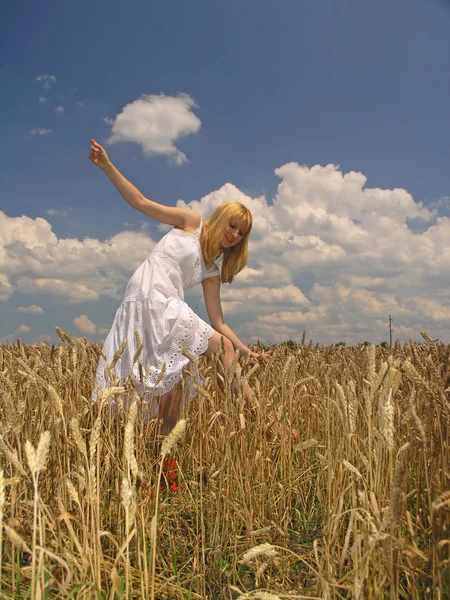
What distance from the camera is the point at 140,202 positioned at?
11.0 ft

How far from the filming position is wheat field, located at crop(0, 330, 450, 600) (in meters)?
1.34

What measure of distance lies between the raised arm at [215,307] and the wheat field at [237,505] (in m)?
0.73

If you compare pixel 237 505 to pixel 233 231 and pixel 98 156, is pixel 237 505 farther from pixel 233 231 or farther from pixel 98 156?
pixel 98 156

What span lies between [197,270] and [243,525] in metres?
1.72

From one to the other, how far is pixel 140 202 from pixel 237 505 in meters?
2.03

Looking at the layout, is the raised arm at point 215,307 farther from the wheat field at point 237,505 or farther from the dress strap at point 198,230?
the wheat field at point 237,505

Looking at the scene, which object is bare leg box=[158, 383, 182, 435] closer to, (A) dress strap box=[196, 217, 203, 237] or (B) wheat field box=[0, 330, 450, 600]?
(B) wheat field box=[0, 330, 450, 600]

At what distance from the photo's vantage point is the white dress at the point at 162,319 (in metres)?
2.93

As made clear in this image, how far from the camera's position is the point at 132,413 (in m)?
1.37

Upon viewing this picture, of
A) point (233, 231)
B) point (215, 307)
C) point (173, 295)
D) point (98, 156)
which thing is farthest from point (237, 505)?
point (98, 156)

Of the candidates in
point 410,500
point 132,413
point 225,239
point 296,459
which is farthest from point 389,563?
point 225,239

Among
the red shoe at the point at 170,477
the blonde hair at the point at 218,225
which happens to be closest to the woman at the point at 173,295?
the blonde hair at the point at 218,225

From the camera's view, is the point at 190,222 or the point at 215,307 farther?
the point at 215,307

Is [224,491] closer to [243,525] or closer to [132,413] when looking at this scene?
[243,525]
